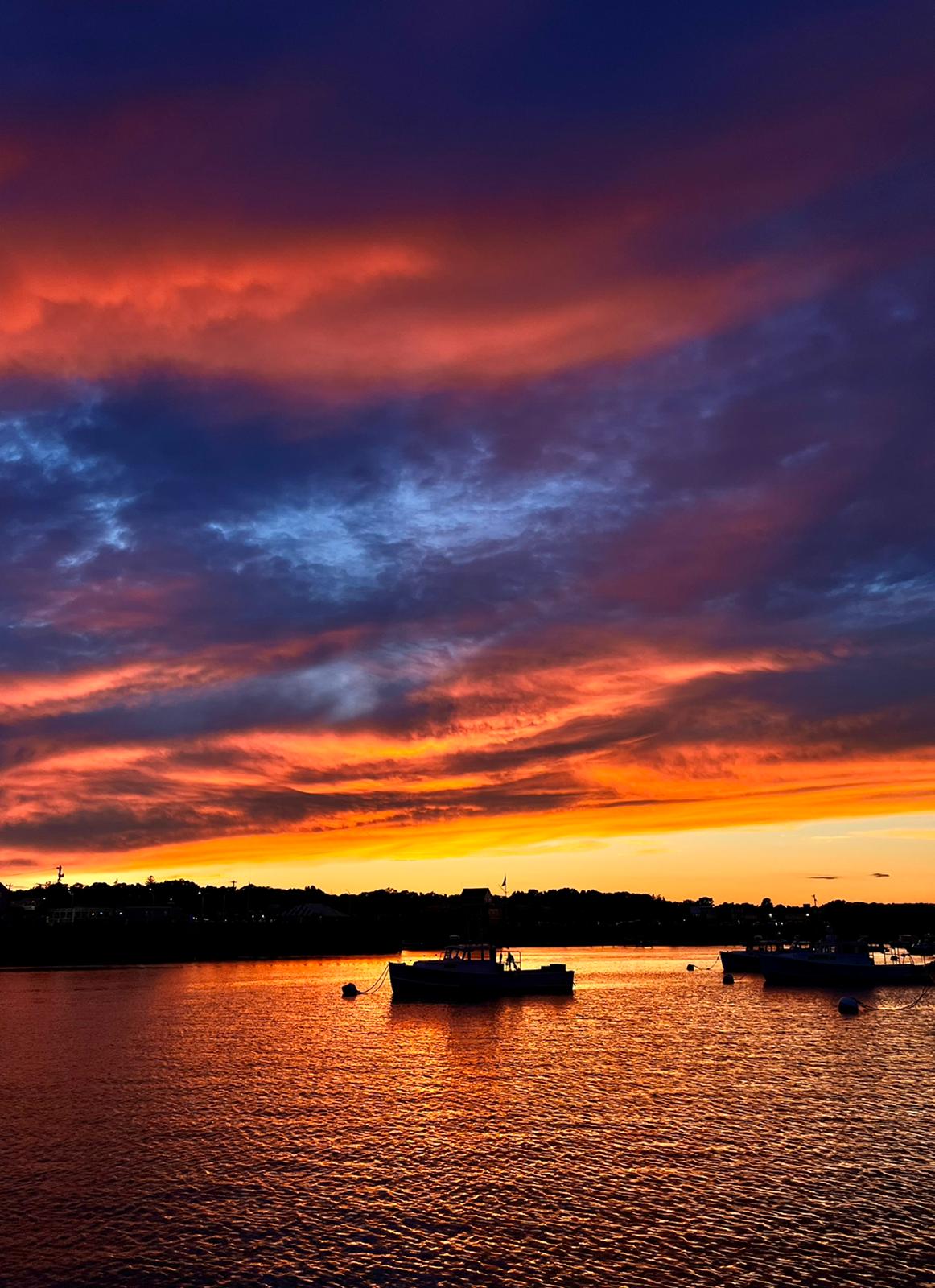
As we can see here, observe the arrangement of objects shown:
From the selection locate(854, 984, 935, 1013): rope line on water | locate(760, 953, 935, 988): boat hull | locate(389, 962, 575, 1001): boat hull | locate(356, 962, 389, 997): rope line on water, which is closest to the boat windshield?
locate(389, 962, 575, 1001): boat hull

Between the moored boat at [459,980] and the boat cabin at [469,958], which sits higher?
the boat cabin at [469,958]

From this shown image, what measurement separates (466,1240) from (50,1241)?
51.5 ft

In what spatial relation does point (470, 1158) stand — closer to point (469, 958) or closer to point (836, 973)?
point (469, 958)

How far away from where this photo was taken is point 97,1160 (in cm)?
4891

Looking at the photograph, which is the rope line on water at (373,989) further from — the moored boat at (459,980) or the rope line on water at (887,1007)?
the rope line on water at (887,1007)

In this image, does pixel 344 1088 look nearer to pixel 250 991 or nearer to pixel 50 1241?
pixel 50 1241

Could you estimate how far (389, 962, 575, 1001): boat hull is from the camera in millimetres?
129750

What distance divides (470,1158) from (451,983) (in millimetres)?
83878

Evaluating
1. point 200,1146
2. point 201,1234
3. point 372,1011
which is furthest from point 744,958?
point 201,1234

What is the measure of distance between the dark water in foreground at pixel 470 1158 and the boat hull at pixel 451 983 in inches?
1192

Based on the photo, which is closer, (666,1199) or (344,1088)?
(666,1199)

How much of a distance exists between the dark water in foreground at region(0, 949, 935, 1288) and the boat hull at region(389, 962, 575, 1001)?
3027 cm

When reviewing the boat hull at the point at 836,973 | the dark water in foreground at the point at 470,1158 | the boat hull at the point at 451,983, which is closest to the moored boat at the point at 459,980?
the boat hull at the point at 451,983

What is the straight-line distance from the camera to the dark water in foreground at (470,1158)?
34.4 m
